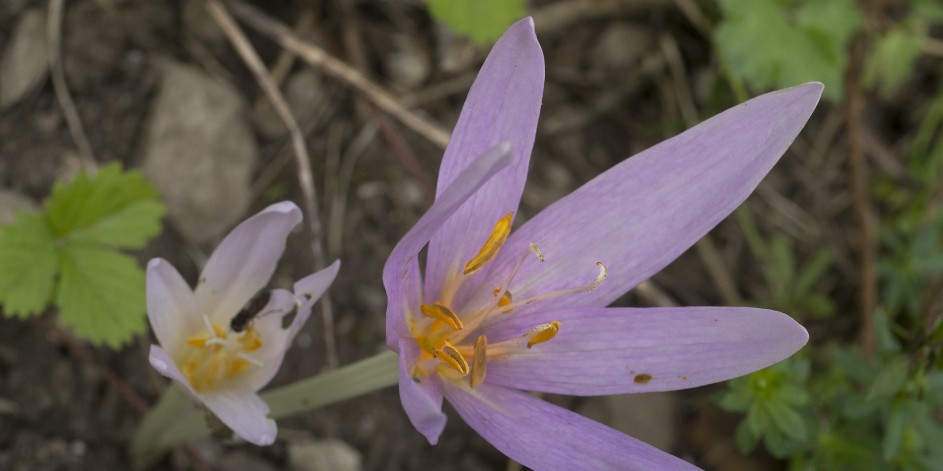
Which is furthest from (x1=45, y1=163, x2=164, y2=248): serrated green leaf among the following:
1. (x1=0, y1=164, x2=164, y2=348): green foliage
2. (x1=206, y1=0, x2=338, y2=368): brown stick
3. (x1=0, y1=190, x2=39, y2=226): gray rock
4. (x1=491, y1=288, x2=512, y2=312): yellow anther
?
(x1=491, y1=288, x2=512, y2=312): yellow anther

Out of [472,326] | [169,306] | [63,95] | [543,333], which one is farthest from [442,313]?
[63,95]

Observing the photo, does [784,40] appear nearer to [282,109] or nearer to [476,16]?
[476,16]

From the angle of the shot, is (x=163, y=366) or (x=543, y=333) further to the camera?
(x=543, y=333)

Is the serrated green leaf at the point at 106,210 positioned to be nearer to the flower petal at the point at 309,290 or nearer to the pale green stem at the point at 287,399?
the pale green stem at the point at 287,399

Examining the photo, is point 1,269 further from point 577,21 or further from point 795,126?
point 577,21

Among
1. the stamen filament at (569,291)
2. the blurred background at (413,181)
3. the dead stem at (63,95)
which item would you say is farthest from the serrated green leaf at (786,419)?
the dead stem at (63,95)

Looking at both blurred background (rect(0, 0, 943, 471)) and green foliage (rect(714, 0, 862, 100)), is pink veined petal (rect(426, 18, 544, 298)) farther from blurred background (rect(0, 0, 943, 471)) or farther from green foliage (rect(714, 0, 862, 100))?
green foliage (rect(714, 0, 862, 100))
